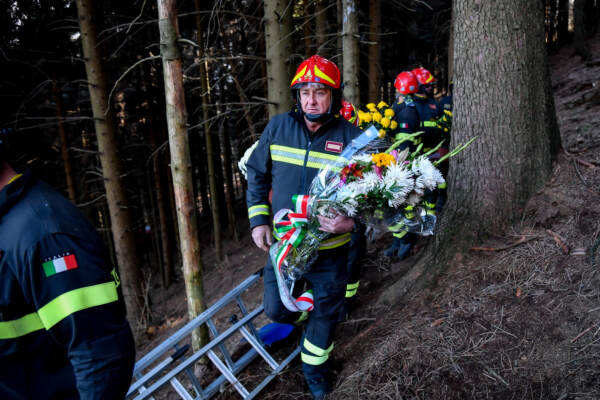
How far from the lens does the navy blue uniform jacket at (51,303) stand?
137cm

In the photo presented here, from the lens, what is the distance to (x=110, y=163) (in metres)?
7.93

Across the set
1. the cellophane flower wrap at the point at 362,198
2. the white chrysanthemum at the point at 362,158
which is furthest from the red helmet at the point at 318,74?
the white chrysanthemum at the point at 362,158

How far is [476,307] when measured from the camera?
9.80 feet

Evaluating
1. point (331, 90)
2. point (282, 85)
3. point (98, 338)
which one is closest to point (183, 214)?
point (331, 90)

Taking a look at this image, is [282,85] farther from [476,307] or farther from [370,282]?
[476,307]

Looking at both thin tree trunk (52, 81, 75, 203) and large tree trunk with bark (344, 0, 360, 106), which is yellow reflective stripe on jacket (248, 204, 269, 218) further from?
thin tree trunk (52, 81, 75, 203)

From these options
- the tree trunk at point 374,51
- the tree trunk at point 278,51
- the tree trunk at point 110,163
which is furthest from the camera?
the tree trunk at point 374,51

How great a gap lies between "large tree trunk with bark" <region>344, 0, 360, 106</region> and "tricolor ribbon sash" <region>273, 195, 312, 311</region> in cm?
387

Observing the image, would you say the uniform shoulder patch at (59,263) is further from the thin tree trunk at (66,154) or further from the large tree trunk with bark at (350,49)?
the thin tree trunk at (66,154)

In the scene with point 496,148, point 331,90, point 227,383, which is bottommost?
point 227,383

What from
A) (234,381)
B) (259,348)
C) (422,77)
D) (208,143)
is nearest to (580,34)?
(422,77)

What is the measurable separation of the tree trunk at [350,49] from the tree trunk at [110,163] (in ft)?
15.1

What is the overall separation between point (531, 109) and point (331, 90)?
74.2 inches

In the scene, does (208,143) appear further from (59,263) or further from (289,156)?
(59,263)
